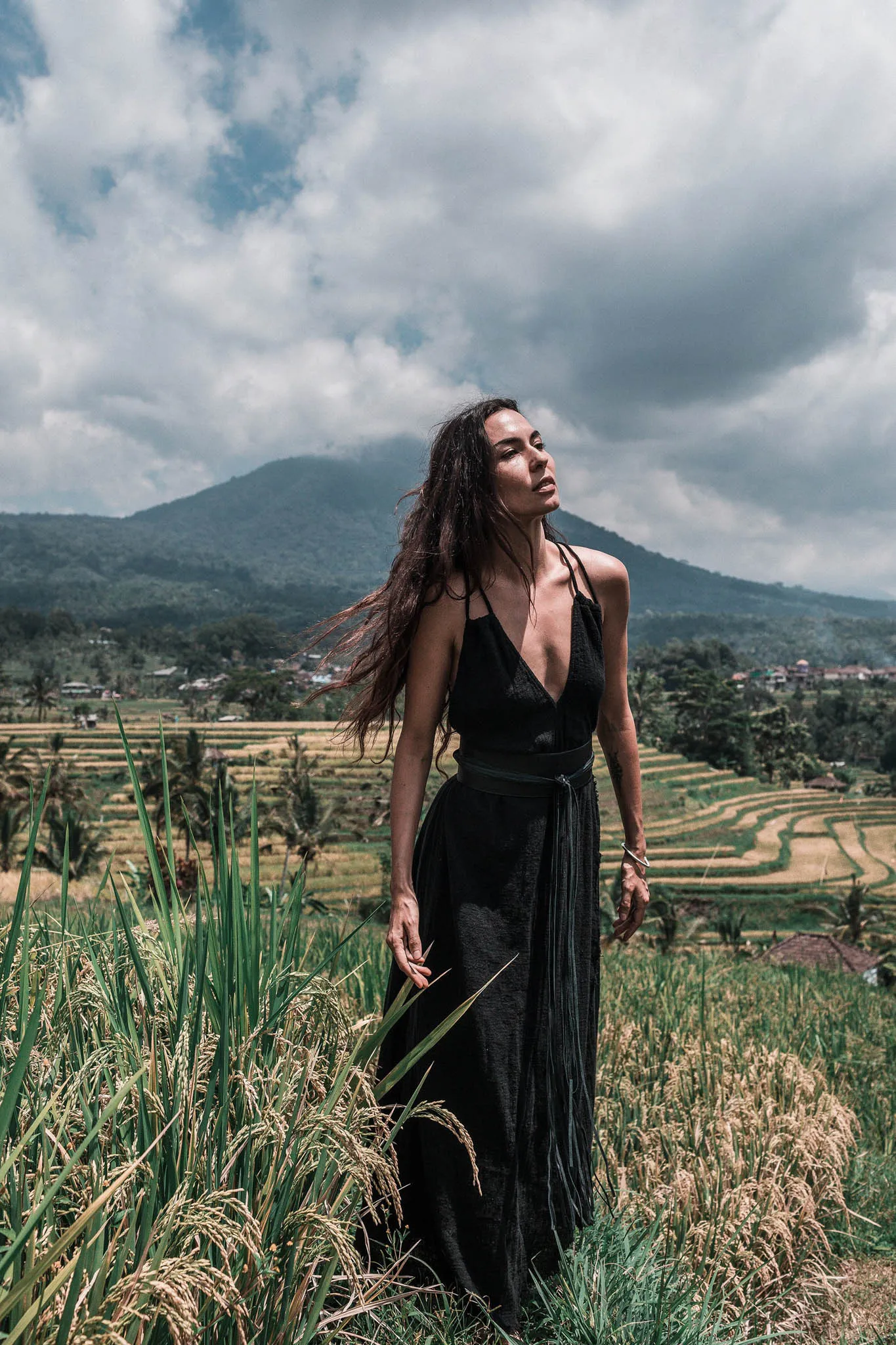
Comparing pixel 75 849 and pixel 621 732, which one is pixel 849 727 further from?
pixel 621 732

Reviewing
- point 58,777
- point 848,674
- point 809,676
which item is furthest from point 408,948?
point 848,674

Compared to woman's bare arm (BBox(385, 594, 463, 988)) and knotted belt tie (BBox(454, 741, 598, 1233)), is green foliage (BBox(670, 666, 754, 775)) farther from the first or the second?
woman's bare arm (BBox(385, 594, 463, 988))

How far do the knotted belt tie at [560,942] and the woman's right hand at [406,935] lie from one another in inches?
11.6

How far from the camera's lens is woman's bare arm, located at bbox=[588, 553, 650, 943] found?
2.28m

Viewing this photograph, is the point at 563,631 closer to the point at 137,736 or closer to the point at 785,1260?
the point at 785,1260

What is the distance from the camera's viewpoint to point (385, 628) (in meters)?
2.10

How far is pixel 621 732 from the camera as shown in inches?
94.0

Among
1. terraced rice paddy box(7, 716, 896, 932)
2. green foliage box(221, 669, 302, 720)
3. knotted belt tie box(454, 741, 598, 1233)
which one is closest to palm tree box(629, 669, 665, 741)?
terraced rice paddy box(7, 716, 896, 932)

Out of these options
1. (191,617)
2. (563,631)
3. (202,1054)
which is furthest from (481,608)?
(191,617)

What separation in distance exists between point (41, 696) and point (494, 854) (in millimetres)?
73295

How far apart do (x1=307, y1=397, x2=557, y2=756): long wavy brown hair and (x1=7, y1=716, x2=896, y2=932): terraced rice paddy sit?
136 feet

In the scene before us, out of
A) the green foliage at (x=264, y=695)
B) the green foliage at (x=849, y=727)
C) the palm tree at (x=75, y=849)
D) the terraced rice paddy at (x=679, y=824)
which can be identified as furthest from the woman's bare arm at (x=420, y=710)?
the green foliage at (x=849, y=727)

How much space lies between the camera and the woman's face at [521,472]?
2078mm

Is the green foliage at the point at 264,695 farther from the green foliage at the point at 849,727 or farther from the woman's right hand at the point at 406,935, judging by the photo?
the woman's right hand at the point at 406,935
